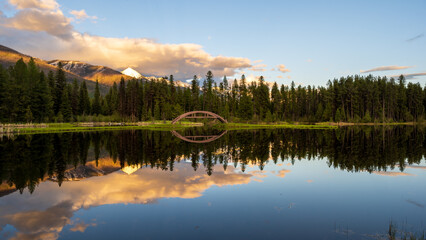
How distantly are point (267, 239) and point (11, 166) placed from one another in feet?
68.1

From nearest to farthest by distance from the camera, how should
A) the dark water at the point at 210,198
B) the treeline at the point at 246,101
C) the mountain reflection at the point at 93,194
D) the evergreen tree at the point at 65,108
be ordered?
the dark water at the point at 210,198 < the mountain reflection at the point at 93,194 < the evergreen tree at the point at 65,108 < the treeline at the point at 246,101

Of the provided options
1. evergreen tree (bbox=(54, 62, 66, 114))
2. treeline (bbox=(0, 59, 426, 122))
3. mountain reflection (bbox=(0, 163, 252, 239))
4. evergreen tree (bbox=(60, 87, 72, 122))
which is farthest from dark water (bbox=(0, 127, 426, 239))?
treeline (bbox=(0, 59, 426, 122))

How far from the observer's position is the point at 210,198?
43.9 ft

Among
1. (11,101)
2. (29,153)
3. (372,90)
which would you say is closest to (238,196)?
(29,153)

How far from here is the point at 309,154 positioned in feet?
90.2

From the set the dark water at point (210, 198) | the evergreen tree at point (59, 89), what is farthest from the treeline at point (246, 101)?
Answer: the dark water at point (210, 198)

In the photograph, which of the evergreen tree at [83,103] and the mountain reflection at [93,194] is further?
the evergreen tree at [83,103]

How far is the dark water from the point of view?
9.50 m

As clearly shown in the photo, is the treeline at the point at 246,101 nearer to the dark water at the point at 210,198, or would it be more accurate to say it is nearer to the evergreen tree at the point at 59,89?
the evergreen tree at the point at 59,89

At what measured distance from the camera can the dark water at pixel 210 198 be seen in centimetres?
950

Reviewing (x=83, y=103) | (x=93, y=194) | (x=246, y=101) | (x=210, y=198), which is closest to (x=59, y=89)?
(x=83, y=103)

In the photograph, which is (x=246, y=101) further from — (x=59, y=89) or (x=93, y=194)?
(x=93, y=194)

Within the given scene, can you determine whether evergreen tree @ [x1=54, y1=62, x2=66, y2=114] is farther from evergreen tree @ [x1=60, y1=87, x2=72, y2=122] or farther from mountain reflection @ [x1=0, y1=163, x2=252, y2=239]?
mountain reflection @ [x1=0, y1=163, x2=252, y2=239]

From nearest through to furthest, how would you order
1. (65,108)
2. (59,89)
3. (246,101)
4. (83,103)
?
(65,108) → (59,89) → (83,103) → (246,101)
